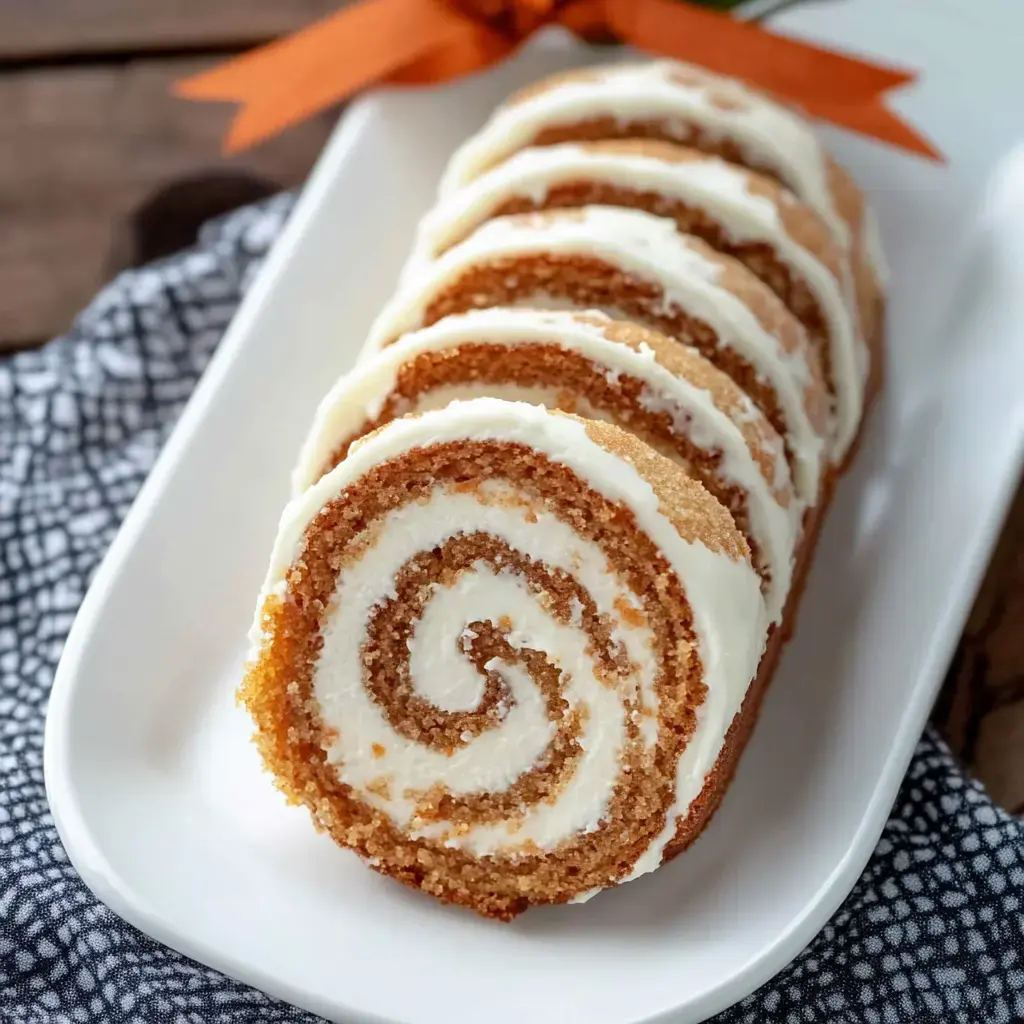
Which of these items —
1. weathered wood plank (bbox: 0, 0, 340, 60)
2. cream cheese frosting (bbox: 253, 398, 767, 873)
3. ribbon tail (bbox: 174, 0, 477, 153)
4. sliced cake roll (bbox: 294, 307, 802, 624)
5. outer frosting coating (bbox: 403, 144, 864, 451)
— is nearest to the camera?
cream cheese frosting (bbox: 253, 398, 767, 873)

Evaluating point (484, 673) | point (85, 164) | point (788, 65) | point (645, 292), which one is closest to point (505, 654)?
point (484, 673)

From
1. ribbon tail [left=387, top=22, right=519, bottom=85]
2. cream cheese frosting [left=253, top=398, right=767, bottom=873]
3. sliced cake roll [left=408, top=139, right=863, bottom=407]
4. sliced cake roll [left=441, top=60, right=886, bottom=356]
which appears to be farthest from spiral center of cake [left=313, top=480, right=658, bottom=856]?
ribbon tail [left=387, top=22, right=519, bottom=85]

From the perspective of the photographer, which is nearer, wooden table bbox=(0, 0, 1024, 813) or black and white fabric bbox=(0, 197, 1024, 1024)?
black and white fabric bbox=(0, 197, 1024, 1024)

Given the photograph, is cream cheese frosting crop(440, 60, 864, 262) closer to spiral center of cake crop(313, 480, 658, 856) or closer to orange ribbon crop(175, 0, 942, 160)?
orange ribbon crop(175, 0, 942, 160)

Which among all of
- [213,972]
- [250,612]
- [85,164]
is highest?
[85,164]

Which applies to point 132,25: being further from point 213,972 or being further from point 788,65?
point 213,972

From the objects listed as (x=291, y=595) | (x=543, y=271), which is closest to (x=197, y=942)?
(x=291, y=595)

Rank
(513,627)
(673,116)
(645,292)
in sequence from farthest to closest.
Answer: (673,116), (645,292), (513,627)

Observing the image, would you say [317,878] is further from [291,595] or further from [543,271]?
[543,271]
